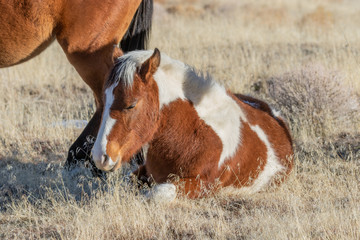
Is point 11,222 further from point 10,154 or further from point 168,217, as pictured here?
point 10,154

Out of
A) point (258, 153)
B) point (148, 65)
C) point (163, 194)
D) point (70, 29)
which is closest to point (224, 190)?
point (258, 153)

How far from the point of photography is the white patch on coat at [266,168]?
4.44 m

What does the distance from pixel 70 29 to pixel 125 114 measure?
1418 millimetres

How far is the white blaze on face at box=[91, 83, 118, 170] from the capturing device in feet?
11.9

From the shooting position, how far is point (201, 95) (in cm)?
429

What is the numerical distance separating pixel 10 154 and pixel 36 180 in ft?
3.07

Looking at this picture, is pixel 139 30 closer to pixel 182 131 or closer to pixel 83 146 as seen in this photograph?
pixel 83 146

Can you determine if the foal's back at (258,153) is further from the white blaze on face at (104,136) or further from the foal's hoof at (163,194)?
the white blaze on face at (104,136)

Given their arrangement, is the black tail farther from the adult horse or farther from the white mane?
the white mane

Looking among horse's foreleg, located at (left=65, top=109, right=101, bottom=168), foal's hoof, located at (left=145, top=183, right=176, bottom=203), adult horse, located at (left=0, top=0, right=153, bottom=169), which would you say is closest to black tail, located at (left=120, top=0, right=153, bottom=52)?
adult horse, located at (left=0, top=0, right=153, bottom=169)

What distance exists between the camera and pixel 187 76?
4.22 m

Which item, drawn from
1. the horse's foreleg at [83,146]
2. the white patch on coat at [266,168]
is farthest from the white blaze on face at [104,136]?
the horse's foreleg at [83,146]

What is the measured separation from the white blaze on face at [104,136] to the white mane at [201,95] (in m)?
0.21

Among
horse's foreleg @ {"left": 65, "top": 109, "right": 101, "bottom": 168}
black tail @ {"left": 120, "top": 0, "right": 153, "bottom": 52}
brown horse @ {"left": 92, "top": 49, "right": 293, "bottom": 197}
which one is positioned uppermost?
black tail @ {"left": 120, "top": 0, "right": 153, "bottom": 52}
